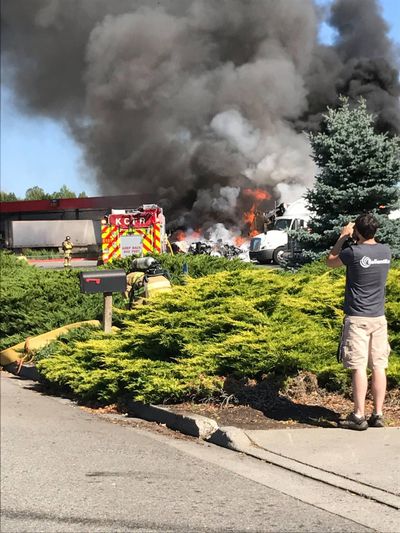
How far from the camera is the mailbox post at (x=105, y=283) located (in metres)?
7.22

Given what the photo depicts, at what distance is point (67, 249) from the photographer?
57.1ft

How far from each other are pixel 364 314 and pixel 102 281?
145 inches

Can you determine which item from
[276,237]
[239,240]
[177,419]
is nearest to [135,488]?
[177,419]

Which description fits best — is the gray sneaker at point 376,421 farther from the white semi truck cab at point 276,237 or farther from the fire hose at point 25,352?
the white semi truck cab at point 276,237

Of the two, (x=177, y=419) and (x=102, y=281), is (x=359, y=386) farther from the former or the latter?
(x=102, y=281)

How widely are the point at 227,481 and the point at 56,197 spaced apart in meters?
12.3

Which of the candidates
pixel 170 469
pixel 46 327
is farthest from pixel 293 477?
pixel 46 327

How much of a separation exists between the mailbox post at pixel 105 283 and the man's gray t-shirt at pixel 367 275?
11.7 ft

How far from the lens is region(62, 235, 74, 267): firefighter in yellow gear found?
16622mm

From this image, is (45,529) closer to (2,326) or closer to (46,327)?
(46,327)

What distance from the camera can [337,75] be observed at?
2864cm

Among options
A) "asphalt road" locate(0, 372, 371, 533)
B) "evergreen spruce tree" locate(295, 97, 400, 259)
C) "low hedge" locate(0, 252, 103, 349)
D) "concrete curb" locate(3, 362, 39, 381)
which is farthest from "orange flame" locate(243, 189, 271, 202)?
"asphalt road" locate(0, 372, 371, 533)

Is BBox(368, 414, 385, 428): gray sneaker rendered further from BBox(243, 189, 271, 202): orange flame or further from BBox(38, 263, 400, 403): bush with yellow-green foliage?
BBox(243, 189, 271, 202): orange flame

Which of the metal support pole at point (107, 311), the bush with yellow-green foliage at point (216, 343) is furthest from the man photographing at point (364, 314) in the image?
the metal support pole at point (107, 311)
